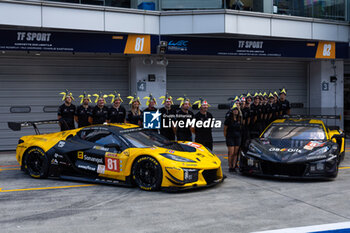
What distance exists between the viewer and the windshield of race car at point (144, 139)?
27.2ft

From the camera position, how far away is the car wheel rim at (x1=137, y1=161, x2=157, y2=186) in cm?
776

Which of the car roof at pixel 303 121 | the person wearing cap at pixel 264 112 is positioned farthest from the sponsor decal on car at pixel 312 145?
the person wearing cap at pixel 264 112

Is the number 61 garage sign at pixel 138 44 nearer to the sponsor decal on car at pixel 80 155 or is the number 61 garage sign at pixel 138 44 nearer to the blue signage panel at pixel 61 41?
the blue signage panel at pixel 61 41

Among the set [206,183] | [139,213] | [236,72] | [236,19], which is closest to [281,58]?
[236,72]

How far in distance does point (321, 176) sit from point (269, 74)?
32.3 feet

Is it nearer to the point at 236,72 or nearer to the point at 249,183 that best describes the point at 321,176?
the point at 249,183

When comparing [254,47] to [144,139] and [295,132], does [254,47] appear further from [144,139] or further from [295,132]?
[144,139]

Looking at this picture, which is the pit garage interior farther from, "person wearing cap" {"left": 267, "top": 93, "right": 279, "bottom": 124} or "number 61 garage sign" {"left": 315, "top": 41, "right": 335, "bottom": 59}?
"person wearing cap" {"left": 267, "top": 93, "right": 279, "bottom": 124}

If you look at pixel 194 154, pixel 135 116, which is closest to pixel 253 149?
pixel 194 154

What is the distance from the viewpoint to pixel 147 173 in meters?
7.85

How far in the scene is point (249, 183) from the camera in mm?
8594

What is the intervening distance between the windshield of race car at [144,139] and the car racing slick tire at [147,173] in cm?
45

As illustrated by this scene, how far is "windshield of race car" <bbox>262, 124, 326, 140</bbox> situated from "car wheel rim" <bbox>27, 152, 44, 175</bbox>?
515 cm

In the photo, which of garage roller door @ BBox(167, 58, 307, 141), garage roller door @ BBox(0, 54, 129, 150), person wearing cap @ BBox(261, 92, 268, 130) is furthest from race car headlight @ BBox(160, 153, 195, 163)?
garage roller door @ BBox(167, 58, 307, 141)
